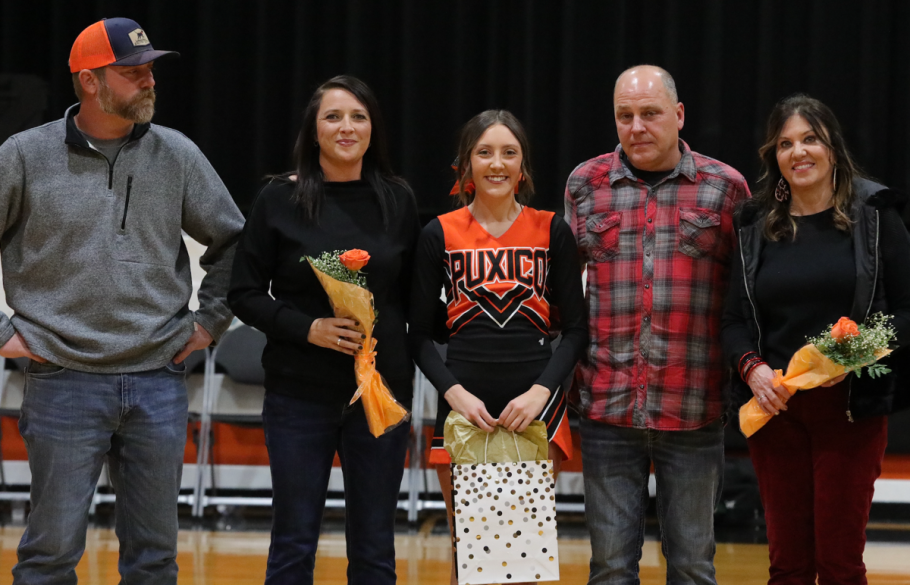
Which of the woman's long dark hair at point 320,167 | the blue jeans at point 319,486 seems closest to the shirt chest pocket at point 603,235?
the woman's long dark hair at point 320,167

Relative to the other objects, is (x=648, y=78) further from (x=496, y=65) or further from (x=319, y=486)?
(x=496, y=65)

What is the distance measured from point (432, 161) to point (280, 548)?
12.6 ft

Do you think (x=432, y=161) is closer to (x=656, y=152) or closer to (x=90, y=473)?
(x=656, y=152)

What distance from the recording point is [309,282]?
8.92ft

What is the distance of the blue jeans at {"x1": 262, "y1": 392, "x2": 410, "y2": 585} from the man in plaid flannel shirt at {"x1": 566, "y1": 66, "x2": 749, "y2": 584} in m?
0.63

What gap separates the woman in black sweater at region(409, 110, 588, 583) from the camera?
269 cm

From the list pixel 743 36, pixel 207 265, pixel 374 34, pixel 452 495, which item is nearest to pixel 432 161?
pixel 374 34

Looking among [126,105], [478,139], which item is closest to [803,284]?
[478,139]

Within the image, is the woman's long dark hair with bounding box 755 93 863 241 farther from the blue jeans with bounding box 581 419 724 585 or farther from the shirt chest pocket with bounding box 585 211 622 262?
the blue jeans with bounding box 581 419 724 585

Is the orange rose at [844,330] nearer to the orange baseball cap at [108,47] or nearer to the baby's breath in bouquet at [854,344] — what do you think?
the baby's breath in bouquet at [854,344]

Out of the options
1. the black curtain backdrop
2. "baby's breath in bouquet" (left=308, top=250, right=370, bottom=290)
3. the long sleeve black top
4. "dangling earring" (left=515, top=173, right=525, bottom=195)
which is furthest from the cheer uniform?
the black curtain backdrop

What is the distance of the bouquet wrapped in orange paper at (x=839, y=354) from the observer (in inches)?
96.5

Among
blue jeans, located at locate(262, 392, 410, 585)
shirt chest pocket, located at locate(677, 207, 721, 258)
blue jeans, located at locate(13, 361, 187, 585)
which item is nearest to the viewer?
blue jeans, located at locate(13, 361, 187, 585)

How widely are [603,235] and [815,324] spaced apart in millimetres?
650
